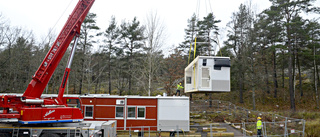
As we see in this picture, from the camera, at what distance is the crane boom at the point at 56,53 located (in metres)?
10.6

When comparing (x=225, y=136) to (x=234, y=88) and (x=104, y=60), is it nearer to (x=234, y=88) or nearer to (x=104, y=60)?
(x=234, y=88)

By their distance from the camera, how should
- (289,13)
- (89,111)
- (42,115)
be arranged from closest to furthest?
1. (42,115)
2. (89,111)
3. (289,13)

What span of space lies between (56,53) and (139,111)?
664 centimetres

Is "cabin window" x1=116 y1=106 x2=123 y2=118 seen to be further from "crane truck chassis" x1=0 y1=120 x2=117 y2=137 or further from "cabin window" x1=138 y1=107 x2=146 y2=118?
"crane truck chassis" x1=0 y1=120 x2=117 y2=137

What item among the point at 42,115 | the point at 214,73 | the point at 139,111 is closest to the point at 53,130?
the point at 42,115

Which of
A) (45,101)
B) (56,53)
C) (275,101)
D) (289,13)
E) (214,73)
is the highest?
(289,13)

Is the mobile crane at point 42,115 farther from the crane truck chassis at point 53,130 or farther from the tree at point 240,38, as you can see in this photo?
the tree at point 240,38

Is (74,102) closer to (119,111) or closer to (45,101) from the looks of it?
(45,101)

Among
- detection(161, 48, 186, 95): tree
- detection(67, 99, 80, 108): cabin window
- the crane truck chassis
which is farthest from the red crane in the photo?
detection(161, 48, 186, 95): tree

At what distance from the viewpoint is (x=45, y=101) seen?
1043cm

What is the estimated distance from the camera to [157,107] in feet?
50.0

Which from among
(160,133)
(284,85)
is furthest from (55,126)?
(284,85)

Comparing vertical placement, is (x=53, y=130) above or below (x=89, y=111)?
below

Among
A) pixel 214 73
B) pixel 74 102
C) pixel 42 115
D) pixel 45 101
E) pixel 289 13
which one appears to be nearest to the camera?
pixel 42 115
